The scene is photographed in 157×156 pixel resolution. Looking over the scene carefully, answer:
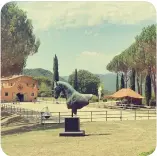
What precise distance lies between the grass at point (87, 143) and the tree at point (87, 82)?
49900mm

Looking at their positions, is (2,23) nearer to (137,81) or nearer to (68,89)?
(68,89)

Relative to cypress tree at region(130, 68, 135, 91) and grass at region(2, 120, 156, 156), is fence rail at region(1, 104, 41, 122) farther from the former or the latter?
cypress tree at region(130, 68, 135, 91)

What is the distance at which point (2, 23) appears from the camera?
2330 cm

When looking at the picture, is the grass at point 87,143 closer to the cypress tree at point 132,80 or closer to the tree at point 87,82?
the cypress tree at point 132,80

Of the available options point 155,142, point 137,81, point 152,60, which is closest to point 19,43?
point 155,142

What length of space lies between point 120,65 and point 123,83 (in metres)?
3.02

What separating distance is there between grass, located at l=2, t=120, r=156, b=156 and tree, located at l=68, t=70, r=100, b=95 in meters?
49.9

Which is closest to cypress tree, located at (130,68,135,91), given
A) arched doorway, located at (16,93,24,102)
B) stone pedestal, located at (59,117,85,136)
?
arched doorway, located at (16,93,24,102)

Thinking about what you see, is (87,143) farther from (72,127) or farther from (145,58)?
(145,58)

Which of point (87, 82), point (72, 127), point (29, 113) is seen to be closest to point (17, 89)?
point (87, 82)

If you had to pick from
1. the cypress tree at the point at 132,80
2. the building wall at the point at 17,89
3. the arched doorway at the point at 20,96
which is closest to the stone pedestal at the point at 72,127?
the cypress tree at the point at 132,80

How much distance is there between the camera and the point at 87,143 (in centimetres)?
1494

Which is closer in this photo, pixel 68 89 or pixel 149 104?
pixel 68 89

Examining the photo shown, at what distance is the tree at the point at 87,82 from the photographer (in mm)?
70000
